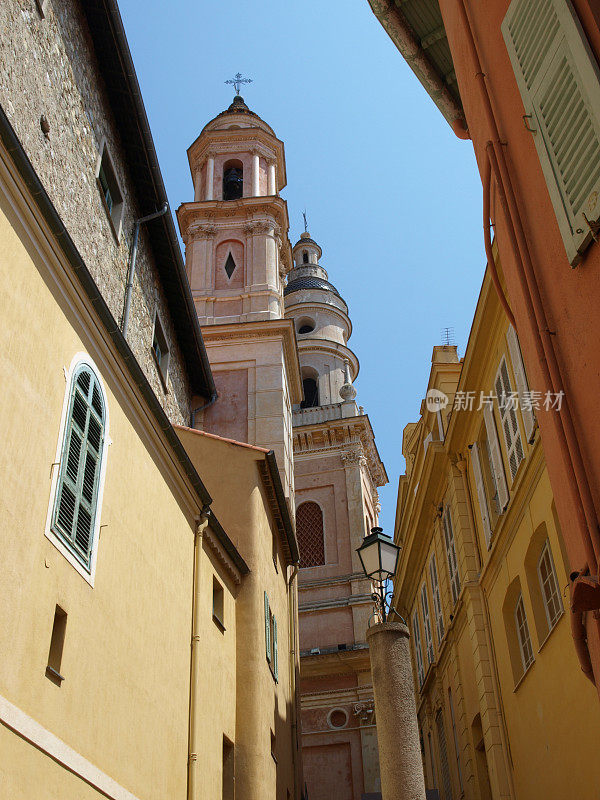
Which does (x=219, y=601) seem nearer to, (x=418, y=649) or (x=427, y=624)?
(x=427, y=624)

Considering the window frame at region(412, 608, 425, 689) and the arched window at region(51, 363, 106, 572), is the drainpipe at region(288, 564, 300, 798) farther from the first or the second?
the arched window at region(51, 363, 106, 572)

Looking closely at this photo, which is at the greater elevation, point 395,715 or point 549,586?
point 549,586

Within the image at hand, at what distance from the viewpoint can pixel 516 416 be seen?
1309 centimetres

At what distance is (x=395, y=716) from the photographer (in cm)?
802

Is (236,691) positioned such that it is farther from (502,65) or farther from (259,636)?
(502,65)

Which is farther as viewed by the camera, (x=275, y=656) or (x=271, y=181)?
(x=271, y=181)

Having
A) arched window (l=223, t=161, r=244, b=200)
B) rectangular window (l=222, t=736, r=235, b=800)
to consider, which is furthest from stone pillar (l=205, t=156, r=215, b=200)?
rectangular window (l=222, t=736, r=235, b=800)

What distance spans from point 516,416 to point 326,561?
21.6 metres

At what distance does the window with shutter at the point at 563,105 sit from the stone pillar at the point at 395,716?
479 centimetres

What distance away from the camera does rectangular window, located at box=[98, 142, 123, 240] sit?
13188 mm

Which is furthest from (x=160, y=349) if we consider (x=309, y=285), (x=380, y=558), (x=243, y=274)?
(x=309, y=285)

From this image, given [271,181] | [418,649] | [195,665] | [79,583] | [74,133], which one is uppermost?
[271,181]

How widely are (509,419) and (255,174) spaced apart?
17190mm

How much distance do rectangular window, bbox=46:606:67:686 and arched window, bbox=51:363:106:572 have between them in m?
0.57
